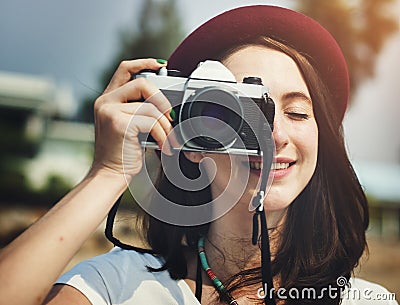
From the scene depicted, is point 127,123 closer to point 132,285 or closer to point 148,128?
point 148,128

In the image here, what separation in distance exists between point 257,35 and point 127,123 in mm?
256

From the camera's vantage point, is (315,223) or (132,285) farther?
(315,223)

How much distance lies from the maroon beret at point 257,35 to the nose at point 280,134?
0.11 metres

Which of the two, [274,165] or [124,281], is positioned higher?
[274,165]

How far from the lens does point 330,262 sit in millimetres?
909

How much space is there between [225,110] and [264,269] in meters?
0.20

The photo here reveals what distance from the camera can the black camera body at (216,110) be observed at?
751 mm

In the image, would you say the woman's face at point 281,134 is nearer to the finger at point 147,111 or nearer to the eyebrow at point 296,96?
the eyebrow at point 296,96

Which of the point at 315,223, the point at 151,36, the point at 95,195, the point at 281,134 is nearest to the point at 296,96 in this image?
the point at 281,134

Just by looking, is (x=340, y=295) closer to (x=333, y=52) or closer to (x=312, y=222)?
(x=312, y=222)

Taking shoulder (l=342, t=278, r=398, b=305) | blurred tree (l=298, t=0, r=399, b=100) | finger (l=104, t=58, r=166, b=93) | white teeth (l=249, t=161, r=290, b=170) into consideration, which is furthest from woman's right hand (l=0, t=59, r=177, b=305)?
blurred tree (l=298, t=0, r=399, b=100)

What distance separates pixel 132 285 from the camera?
0.80 metres

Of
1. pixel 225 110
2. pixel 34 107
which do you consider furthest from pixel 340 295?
pixel 34 107

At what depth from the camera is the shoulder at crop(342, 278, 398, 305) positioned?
0.85 meters
